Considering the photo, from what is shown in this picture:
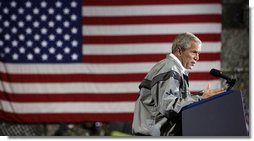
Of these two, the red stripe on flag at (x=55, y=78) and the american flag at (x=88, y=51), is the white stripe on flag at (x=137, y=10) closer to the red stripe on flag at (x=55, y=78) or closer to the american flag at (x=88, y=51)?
the american flag at (x=88, y=51)

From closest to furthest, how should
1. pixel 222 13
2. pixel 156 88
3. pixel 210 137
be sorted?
1. pixel 156 88
2. pixel 210 137
3. pixel 222 13

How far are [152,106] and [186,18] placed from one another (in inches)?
44.1

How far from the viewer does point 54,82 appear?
10.3ft

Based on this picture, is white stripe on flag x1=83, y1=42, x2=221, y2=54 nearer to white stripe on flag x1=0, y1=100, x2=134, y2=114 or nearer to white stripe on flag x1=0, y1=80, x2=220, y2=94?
white stripe on flag x1=0, y1=80, x2=220, y2=94

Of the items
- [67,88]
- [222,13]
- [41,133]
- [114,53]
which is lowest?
[41,133]

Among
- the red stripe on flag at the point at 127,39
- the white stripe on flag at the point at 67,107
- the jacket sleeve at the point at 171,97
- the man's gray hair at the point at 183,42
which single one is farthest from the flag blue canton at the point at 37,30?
the jacket sleeve at the point at 171,97

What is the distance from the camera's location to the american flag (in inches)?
121

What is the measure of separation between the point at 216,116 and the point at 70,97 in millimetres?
1222

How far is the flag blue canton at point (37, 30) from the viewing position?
120 inches

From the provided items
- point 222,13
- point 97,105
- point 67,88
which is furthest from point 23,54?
point 222,13

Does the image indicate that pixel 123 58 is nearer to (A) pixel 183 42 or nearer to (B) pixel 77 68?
(B) pixel 77 68

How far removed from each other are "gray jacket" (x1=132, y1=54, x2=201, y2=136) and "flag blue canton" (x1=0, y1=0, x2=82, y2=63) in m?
1.06

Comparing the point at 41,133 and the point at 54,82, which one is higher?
the point at 54,82

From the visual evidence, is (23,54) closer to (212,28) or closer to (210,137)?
(212,28)
